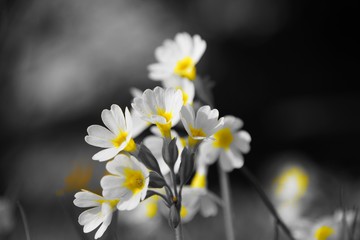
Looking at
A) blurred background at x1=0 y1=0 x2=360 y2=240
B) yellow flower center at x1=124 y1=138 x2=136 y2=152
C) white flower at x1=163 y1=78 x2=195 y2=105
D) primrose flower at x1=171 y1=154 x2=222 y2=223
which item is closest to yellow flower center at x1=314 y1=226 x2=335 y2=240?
primrose flower at x1=171 y1=154 x2=222 y2=223

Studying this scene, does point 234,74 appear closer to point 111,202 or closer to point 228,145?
point 228,145

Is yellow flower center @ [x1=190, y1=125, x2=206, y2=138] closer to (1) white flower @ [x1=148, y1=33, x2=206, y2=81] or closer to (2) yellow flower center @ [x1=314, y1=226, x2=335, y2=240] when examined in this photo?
(1) white flower @ [x1=148, y1=33, x2=206, y2=81]

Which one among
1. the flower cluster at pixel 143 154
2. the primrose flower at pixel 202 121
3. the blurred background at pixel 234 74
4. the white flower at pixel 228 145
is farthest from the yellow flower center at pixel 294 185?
the blurred background at pixel 234 74

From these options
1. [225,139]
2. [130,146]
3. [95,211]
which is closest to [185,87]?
[225,139]

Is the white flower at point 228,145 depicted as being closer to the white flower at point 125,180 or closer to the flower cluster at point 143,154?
the flower cluster at point 143,154

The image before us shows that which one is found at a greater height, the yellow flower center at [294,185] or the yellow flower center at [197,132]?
the yellow flower center at [197,132]

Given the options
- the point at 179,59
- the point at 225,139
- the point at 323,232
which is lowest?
the point at 323,232
